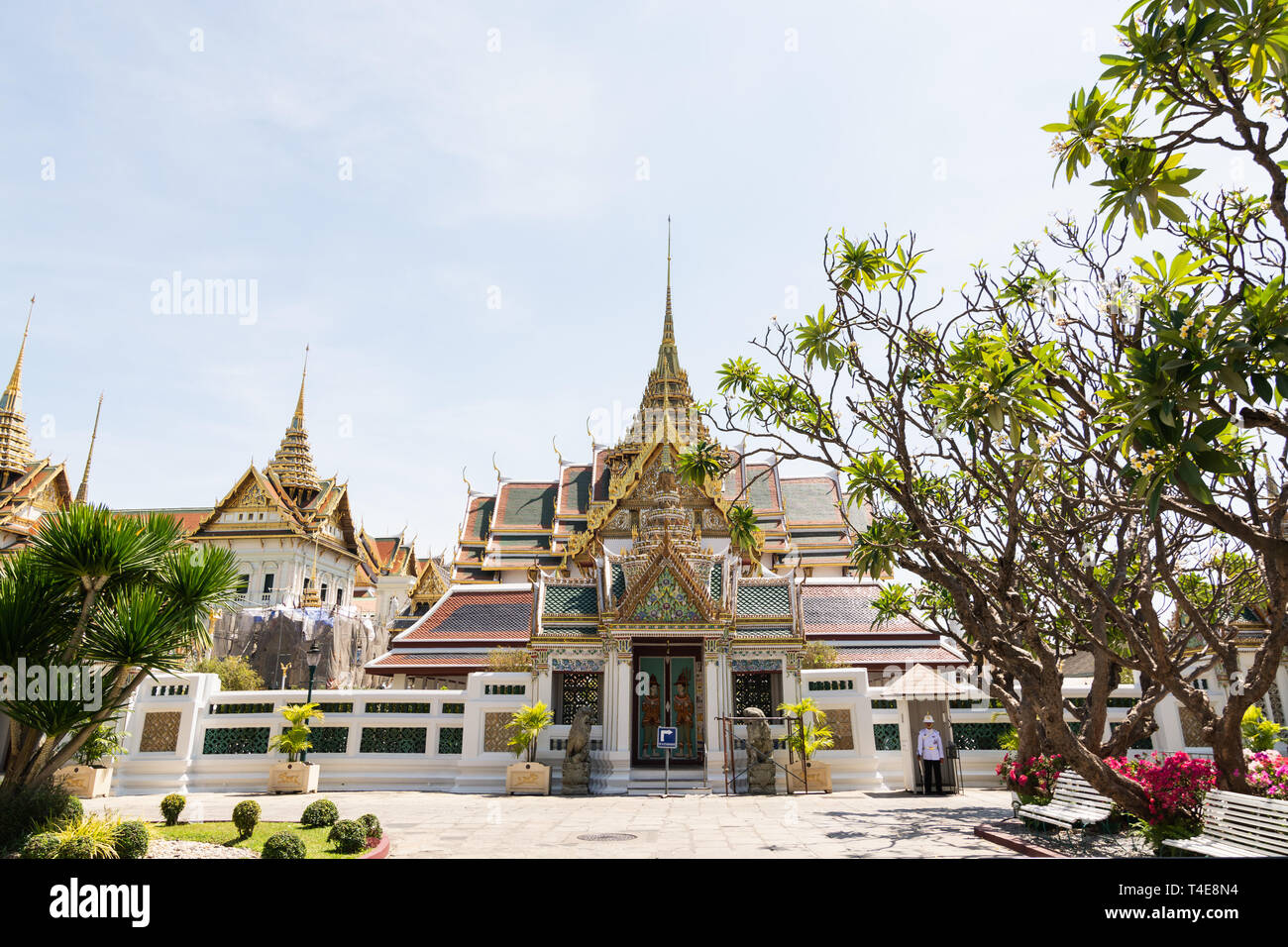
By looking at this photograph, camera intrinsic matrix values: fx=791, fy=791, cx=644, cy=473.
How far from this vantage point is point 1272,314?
4945mm

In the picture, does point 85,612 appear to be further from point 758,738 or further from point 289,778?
point 758,738

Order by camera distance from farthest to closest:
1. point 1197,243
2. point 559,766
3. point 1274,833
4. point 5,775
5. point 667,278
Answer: point 667,278
point 559,766
point 1197,243
point 5,775
point 1274,833

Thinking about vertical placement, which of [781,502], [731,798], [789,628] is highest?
[781,502]

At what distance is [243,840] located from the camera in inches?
327

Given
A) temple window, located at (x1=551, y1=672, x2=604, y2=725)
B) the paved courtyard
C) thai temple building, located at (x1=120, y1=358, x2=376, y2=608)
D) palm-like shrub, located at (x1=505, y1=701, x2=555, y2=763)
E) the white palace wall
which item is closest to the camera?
the paved courtyard

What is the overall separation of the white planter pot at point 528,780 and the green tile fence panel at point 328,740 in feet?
12.1

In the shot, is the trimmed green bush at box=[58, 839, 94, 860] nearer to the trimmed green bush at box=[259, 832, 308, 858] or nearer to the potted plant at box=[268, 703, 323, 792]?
the trimmed green bush at box=[259, 832, 308, 858]

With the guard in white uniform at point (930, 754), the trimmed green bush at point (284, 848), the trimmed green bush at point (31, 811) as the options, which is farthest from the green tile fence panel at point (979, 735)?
the trimmed green bush at point (31, 811)

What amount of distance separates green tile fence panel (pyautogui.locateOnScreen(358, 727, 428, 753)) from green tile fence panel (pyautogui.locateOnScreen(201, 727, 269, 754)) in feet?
6.78

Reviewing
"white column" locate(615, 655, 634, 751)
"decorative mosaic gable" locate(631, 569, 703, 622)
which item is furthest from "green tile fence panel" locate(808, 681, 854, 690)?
"white column" locate(615, 655, 634, 751)

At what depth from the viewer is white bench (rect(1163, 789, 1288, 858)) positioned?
6.34 m

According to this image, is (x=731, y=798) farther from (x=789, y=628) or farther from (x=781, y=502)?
(x=781, y=502)

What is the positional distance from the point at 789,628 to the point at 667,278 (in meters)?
38.6
